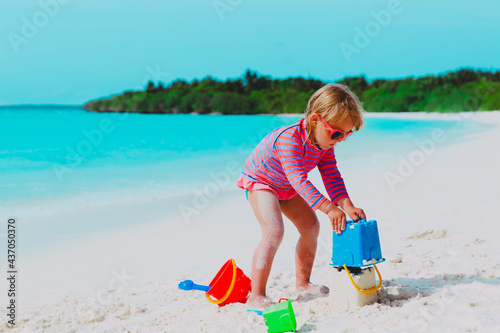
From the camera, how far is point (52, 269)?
3814mm

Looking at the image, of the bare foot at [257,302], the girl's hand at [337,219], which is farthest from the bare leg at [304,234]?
the girl's hand at [337,219]

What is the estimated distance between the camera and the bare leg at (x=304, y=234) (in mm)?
2812

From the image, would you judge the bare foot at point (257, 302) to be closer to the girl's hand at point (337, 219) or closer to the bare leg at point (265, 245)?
the bare leg at point (265, 245)

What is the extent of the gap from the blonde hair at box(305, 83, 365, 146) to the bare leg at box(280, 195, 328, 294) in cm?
46

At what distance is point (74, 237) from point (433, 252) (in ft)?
10.5

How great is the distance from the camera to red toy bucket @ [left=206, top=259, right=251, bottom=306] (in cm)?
269

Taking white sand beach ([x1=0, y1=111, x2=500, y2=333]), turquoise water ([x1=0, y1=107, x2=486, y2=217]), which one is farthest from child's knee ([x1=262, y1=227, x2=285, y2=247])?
turquoise water ([x1=0, y1=107, x2=486, y2=217])

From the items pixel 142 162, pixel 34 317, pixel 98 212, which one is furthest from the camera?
pixel 142 162

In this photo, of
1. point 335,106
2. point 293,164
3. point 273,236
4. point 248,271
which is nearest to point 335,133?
point 335,106

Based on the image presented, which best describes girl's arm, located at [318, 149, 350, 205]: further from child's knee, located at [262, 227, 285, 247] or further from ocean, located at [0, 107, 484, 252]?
ocean, located at [0, 107, 484, 252]

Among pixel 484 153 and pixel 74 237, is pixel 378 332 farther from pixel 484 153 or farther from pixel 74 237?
pixel 484 153

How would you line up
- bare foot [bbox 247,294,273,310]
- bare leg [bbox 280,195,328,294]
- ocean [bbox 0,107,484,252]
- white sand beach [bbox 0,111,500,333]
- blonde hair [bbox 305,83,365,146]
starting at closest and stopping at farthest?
1. white sand beach [bbox 0,111,500,333]
2. blonde hair [bbox 305,83,365,146]
3. bare foot [bbox 247,294,273,310]
4. bare leg [bbox 280,195,328,294]
5. ocean [bbox 0,107,484,252]

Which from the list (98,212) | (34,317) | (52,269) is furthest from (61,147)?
(34,317)

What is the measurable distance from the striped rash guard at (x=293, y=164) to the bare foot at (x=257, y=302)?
1.82ft
